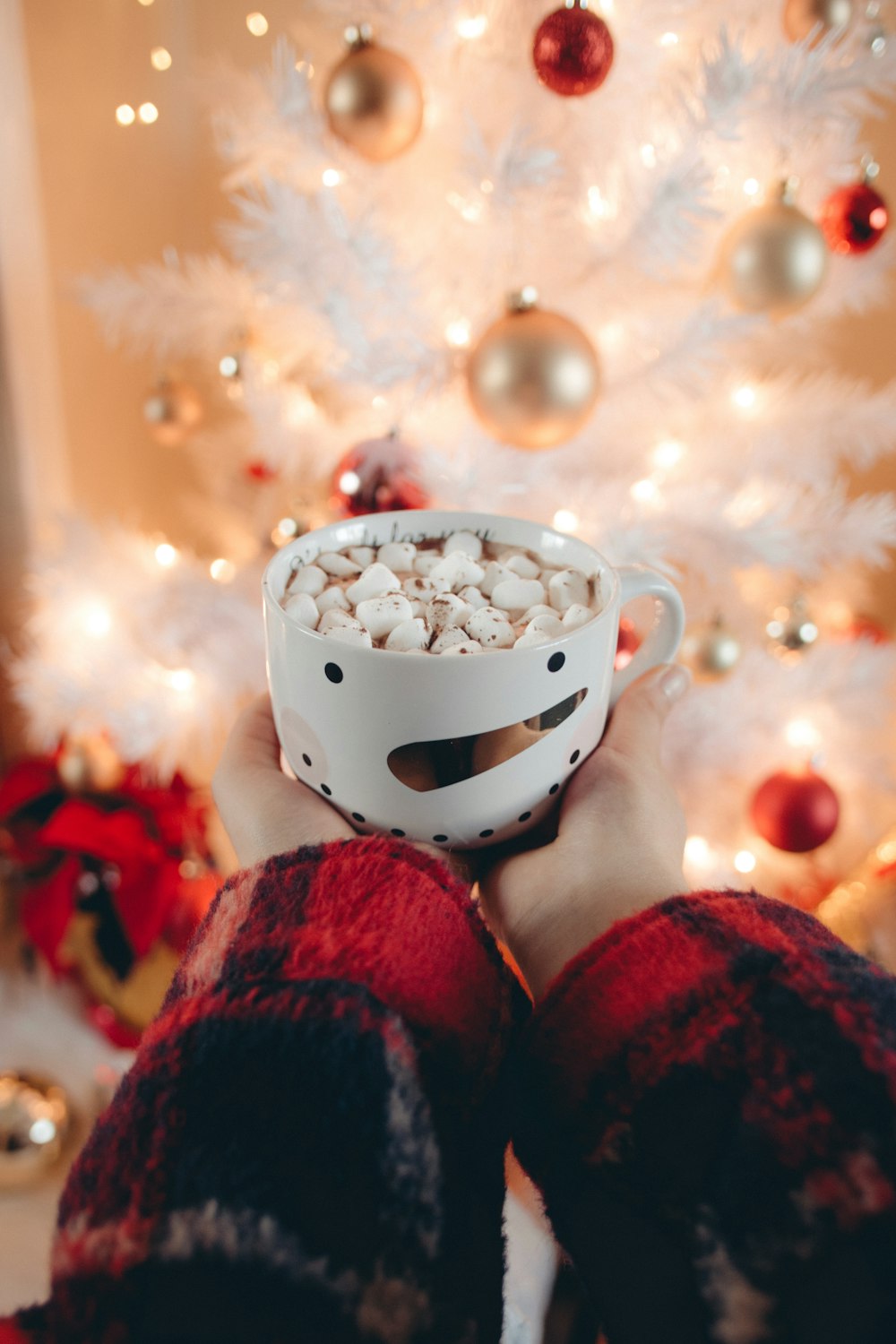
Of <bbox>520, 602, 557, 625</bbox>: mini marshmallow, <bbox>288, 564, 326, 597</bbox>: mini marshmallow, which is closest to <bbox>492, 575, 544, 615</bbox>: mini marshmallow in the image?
<bbox>520, 602, 557, 625</bbox>: mini marshmallow

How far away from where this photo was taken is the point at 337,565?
59 centimetres

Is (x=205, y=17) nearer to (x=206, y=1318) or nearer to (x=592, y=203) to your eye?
(x=592, y=203)

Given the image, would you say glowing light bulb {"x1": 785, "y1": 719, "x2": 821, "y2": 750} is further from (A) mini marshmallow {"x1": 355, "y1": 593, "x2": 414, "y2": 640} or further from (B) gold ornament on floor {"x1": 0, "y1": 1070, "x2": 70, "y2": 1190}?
(B) gold ornament on floor {"x1": 0, "y1": 1070, "x2": 70, "y2": 1190}

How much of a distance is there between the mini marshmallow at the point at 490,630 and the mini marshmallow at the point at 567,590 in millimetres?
49

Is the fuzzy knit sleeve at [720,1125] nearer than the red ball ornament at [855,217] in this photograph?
Yes

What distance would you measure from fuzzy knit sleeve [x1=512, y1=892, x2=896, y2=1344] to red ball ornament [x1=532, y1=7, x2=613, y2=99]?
704 millimetres

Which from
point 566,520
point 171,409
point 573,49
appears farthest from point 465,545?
point 171,409

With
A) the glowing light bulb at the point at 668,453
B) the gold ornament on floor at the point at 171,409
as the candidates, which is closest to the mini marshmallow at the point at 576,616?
the glowing light bulb at the point at 668,453

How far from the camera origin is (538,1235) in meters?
0.76

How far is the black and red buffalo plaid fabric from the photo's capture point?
0.97ft

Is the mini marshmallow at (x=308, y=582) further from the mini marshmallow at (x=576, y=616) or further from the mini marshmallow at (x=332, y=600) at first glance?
the mini marshmallow at (x=576, y=616)

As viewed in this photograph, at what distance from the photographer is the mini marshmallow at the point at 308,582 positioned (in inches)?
21.7

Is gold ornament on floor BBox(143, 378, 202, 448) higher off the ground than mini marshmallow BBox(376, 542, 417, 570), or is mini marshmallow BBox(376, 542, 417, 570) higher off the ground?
gold ornament on floor BBox(143, 378, 202, 448)

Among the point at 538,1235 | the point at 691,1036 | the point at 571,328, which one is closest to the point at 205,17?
the point at 571,328
